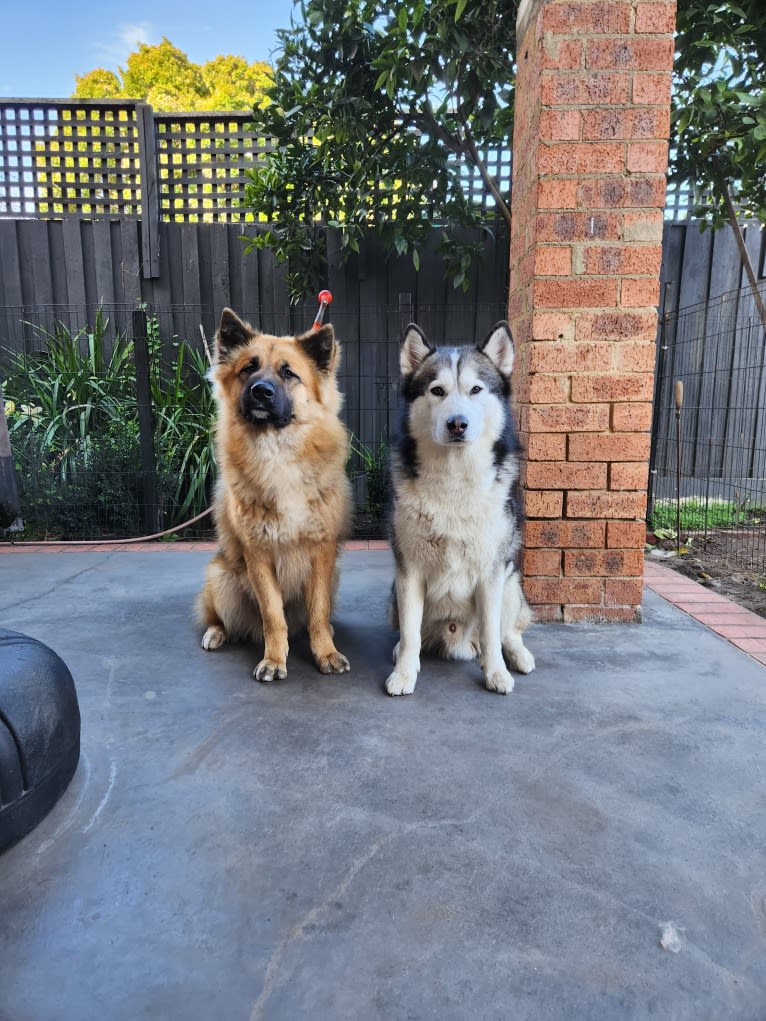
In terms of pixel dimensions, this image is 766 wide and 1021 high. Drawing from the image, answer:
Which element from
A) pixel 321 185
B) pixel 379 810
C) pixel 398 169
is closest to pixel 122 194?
pixel 321 185

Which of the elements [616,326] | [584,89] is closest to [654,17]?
[584,89]

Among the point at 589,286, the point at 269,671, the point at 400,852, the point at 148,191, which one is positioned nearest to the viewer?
the point at 400,852

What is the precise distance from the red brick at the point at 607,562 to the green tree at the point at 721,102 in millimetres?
2306

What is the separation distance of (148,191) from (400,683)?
527 cm

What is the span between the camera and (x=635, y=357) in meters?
2.30

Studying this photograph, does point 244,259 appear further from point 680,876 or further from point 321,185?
point 680,876

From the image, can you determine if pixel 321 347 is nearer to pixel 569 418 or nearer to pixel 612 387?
pixel 569 418

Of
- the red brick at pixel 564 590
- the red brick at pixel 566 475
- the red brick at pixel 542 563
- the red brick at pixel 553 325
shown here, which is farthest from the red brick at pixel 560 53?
the red brick at pixel 564 590

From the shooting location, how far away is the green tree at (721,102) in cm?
303

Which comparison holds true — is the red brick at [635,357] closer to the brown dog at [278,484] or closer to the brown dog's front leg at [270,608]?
the brown dog at [278,484]

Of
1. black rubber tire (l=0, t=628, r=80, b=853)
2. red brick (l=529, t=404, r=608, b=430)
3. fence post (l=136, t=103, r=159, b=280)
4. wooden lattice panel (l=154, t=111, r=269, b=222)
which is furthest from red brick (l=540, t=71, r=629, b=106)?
fence post (l=136, t=103, r=159, b=280)

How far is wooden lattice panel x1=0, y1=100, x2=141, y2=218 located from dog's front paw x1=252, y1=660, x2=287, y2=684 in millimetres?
5149

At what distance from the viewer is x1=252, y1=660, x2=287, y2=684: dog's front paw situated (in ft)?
6.32

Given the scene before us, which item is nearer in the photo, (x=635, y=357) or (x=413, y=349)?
(x=413, y=349)
